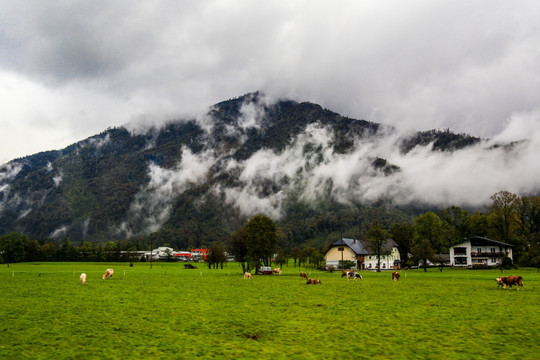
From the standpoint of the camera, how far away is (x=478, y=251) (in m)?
107

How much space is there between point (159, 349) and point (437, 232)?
4673 inches

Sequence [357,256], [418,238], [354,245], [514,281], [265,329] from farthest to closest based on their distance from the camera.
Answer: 1. [354,245]
2. [357,256]
3. [418,238]
4. [514,281]
5. [265,329]

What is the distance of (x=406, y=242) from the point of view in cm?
13125

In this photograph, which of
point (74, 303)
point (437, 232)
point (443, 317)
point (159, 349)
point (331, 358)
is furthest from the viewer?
point (437, 232)

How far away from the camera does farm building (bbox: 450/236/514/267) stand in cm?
10269

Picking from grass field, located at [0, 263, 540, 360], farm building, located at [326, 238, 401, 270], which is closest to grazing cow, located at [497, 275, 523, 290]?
grass field, located at [0, 263, 540, 360]

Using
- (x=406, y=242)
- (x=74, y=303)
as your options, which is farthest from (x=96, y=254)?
(x=74, y=303)

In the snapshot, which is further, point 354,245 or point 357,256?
point 354,245

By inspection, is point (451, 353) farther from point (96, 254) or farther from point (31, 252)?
point (31, 252)

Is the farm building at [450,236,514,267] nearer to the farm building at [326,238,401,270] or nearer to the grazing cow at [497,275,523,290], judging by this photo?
the farm building at [326,238,401,270]

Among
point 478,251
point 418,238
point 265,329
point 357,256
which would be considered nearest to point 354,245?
point 357,256

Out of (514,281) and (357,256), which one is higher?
(514,281)

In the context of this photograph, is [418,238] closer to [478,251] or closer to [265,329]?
[478,251]

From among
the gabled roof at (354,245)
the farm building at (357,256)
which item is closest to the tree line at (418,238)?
the farm building at (357,256)
